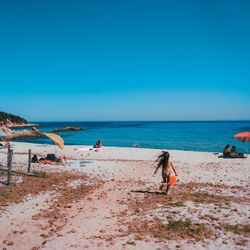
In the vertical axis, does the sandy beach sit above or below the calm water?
above

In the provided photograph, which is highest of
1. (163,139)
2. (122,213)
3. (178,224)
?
(178,224)

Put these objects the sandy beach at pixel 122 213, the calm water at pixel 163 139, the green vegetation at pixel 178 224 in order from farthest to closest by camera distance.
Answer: the calm water at pixel 163 139 → the green vegetation at pixel 178 224 → the sandy beach at pixel 122 213

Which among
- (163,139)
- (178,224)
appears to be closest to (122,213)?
(178,224)

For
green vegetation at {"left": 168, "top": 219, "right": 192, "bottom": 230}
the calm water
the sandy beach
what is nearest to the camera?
the sandy beach

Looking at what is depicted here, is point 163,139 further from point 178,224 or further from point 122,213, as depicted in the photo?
point 178,224

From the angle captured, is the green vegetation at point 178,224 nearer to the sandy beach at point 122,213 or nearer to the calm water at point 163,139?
the sandy beach at point 122,213

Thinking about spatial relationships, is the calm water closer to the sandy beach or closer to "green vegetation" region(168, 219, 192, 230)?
the sandy beach

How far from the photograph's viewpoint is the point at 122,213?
26.2 feet

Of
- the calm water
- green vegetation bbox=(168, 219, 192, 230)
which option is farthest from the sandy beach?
the calm water

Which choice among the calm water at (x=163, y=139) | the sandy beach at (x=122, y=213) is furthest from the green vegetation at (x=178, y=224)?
the calm water at (x=163, y=139)

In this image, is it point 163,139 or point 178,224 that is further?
point 163,139

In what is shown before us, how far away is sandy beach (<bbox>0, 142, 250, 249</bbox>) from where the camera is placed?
597cm

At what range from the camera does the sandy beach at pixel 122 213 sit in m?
5.97

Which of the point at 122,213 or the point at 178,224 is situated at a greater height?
the point at 178,224
